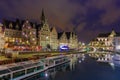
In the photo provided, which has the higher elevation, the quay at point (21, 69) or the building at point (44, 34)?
the building at point (44, 34)

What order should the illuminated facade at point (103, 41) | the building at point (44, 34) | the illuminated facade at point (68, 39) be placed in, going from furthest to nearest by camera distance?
the illuminated facade at point (103, 41) < the illuminated facade at point (68, 39) < the building at point (44, 34)

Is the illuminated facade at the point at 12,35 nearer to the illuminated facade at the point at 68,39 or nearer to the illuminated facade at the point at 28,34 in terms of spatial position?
the illuminated facade at the point at 28,34

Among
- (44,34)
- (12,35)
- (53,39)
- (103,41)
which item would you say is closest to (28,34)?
(12,35)

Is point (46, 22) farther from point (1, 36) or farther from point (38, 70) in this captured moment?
point (38, 70)

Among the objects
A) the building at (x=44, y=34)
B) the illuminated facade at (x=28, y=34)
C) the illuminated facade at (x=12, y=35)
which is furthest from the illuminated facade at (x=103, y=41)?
the illuminated facade at (x=12, y=35)

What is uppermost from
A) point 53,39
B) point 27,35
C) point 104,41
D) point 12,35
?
point 27,35

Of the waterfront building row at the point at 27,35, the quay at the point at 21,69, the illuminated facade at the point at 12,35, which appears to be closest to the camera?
the quay at the point at 21,69

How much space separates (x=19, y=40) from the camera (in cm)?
8562

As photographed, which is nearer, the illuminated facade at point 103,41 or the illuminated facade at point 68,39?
the illuminated facade at point 68,39

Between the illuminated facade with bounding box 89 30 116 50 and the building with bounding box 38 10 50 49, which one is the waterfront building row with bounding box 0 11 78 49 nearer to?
the building with bounding box 38 10 50 49

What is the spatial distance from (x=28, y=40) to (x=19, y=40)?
5.58m

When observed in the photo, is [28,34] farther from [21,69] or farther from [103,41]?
[103,41]

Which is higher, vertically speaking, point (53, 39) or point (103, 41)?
point (103, 41)

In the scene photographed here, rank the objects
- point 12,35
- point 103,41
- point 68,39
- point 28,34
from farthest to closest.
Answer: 1. point 103,41
2. point 68,39
3. point 28,34
4. point 12,35
